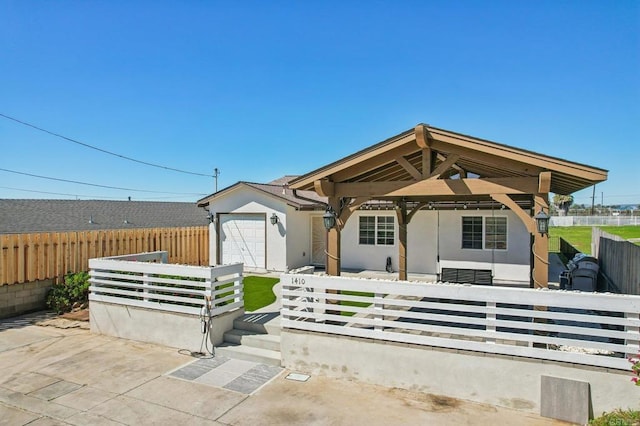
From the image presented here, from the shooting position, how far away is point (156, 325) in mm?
7020

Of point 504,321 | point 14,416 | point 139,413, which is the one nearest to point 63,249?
point 14,416

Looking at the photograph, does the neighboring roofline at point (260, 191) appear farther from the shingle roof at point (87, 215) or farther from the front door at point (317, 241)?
the shingle roof at point (87, 215)

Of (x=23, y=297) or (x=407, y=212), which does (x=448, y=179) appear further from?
(x=23, y=297)

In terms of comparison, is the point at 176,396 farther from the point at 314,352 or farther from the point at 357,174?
the point at 357,174

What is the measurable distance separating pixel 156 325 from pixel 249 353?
7.06ft

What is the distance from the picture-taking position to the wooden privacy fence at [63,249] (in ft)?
27.7

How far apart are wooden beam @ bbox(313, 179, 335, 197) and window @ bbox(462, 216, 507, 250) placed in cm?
727

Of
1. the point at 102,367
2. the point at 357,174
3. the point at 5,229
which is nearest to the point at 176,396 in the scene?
the point at 102,367

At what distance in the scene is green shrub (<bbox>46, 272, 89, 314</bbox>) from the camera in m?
8.99

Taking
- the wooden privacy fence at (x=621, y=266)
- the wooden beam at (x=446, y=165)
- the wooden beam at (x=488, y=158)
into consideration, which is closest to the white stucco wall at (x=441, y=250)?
the wooden privacy fence at (x=621, y=266)

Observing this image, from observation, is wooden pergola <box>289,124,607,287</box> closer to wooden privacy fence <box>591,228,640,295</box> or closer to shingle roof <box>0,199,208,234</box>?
wooden privacy fence <box>591,228,640,295</box>

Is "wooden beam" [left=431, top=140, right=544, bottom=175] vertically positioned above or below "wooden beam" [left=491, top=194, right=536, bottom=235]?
above

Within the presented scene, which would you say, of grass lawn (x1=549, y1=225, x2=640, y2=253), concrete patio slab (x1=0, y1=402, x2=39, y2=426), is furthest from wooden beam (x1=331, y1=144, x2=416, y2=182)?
grass lawn (x1=549, y1=225, x2=640, y2=253)

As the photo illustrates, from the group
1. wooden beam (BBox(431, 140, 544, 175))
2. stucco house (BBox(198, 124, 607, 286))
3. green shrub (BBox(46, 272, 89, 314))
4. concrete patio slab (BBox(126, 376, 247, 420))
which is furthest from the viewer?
green shrub (BBox(46, 272, 89, 314))
